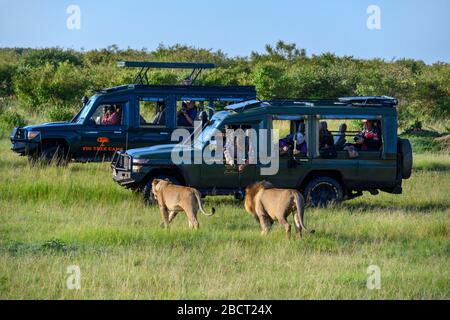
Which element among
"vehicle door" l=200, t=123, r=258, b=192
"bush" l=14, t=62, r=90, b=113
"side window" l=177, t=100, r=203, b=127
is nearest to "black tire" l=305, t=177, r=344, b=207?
"vehicle door" l=200, t=123, r=258, b=192

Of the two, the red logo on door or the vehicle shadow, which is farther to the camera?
the red logo on door

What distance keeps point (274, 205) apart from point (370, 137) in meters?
3.68

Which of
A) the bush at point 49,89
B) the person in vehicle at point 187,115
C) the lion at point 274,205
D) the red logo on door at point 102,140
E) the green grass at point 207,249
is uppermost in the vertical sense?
the bush at point 49,89

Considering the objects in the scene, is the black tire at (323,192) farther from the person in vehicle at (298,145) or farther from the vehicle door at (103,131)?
the vehicle door at (103,131)

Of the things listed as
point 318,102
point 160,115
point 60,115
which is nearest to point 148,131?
point 160,115

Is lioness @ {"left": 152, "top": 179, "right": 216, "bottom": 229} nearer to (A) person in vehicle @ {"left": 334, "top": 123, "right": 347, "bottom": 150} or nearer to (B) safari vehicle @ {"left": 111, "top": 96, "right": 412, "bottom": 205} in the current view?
(B) safari vehicle @ {"left": 111, "top": 96, "right": 412, "bottom": 205}

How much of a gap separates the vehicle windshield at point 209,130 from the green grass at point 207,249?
42.1 inches

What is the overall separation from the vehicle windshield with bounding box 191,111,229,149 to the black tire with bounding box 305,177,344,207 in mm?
1781

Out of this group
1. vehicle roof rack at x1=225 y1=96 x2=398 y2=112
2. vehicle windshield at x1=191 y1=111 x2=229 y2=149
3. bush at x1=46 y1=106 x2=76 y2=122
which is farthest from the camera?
bush at x1=46 y1=106 x2=76 y2=122

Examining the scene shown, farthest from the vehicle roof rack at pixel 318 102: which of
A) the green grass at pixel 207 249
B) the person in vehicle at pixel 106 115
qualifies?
the person in vehicle at pixel 106 115

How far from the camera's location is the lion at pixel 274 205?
12.2 metres

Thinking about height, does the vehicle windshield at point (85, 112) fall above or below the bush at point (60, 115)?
below

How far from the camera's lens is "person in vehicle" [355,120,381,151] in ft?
50.7
